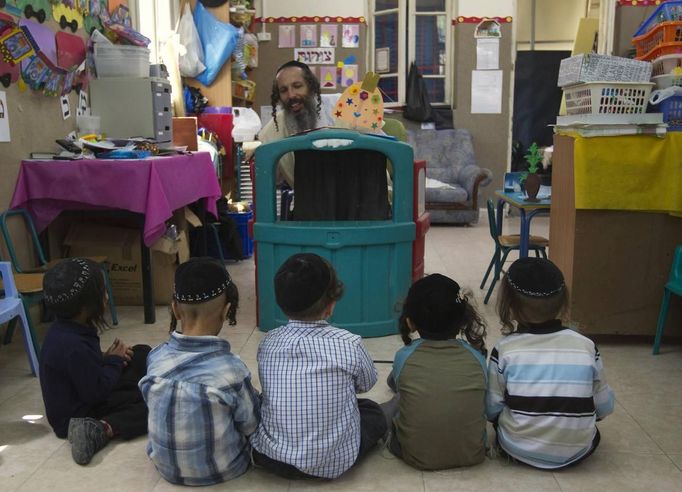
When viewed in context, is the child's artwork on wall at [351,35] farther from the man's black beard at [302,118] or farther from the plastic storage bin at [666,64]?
the plastic storage bin at [666,64]

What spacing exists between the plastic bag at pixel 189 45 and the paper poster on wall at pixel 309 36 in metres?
2.08

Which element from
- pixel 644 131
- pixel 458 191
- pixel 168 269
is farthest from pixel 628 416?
pixel 458 191

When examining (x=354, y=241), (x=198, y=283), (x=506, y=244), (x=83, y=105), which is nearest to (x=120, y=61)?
(x=83, y=105)

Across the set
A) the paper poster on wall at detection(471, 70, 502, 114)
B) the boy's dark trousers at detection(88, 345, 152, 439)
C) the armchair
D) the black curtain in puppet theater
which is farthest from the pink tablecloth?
the black curtain in puppet theater

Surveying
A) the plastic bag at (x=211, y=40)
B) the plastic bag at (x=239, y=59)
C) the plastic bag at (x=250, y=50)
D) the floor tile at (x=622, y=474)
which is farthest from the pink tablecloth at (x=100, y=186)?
the plastic bag at (x=250, y=50)

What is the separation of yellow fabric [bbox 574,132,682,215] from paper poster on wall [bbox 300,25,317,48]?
199 inches

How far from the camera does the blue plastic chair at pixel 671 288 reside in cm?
277

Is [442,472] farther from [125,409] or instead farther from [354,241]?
[354,241]

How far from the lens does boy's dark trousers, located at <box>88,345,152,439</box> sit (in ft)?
7.13

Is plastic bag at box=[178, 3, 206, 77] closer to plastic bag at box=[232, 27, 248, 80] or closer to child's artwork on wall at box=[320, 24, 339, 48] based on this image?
plastic bag at box=[232, 27, 248, 80]

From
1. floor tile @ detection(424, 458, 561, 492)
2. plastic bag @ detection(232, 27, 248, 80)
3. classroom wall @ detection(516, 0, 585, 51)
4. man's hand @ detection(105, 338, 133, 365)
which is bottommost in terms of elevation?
floor tile @ detection(424, 458, 561, 492)

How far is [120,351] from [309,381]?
2.73ft

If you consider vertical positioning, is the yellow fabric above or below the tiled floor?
above

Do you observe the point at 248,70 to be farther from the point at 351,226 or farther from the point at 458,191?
the point at 351,226
